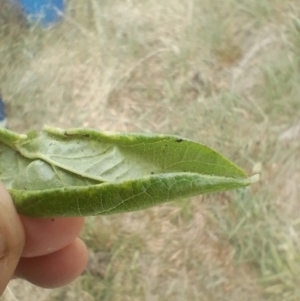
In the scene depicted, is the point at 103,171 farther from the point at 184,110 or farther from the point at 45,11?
the point at 45,11

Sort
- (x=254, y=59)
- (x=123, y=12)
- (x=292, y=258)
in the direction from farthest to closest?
(x=123, y=12)
(x=254, y=59)
(x=292, y=258)

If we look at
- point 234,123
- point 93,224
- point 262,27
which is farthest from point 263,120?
point 93,224

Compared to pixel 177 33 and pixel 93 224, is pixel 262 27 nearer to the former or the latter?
pixel 177 33

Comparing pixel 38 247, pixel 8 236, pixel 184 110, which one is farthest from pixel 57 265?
pixel 184 110

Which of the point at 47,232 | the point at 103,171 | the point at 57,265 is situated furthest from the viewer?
the point at 57,265

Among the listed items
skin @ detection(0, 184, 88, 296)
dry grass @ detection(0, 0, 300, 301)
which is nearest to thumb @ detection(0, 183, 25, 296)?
skin @ detection(0, 184, 88, 296)

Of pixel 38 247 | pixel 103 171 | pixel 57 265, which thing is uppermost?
pixel 103 171
